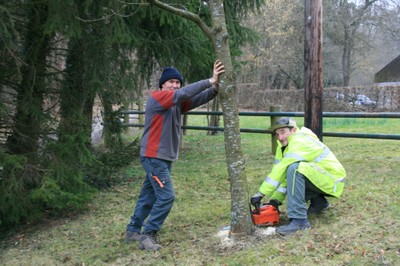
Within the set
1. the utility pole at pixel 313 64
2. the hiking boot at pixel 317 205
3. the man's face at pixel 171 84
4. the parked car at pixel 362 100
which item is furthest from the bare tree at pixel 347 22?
the man's face at pixel 171 84

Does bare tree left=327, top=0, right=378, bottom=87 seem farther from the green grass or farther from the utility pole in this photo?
the utility pole

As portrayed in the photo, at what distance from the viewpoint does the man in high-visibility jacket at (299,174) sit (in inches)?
177

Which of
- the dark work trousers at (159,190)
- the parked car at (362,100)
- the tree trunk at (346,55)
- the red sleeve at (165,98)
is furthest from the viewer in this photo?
the tree trunk at (346,55)

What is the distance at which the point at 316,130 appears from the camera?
22.9ft

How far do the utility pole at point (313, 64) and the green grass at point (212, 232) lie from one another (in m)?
1.11

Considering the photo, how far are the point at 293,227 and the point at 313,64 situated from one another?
3.13 m

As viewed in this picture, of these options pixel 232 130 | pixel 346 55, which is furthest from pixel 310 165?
pixel 346 55

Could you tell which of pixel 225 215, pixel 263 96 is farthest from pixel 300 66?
pixel 225 215

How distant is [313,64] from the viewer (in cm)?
671

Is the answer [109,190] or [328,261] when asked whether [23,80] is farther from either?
[328,261]

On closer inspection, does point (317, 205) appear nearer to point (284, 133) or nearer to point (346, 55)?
point (284, 133)

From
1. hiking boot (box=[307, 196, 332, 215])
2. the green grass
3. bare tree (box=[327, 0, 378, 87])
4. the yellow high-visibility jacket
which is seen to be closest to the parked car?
bare tree (box=[327, 0, 378, 87])

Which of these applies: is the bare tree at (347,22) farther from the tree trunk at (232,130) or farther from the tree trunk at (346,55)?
the tree trunk at (232,130)

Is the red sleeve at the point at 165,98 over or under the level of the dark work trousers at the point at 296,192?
over
